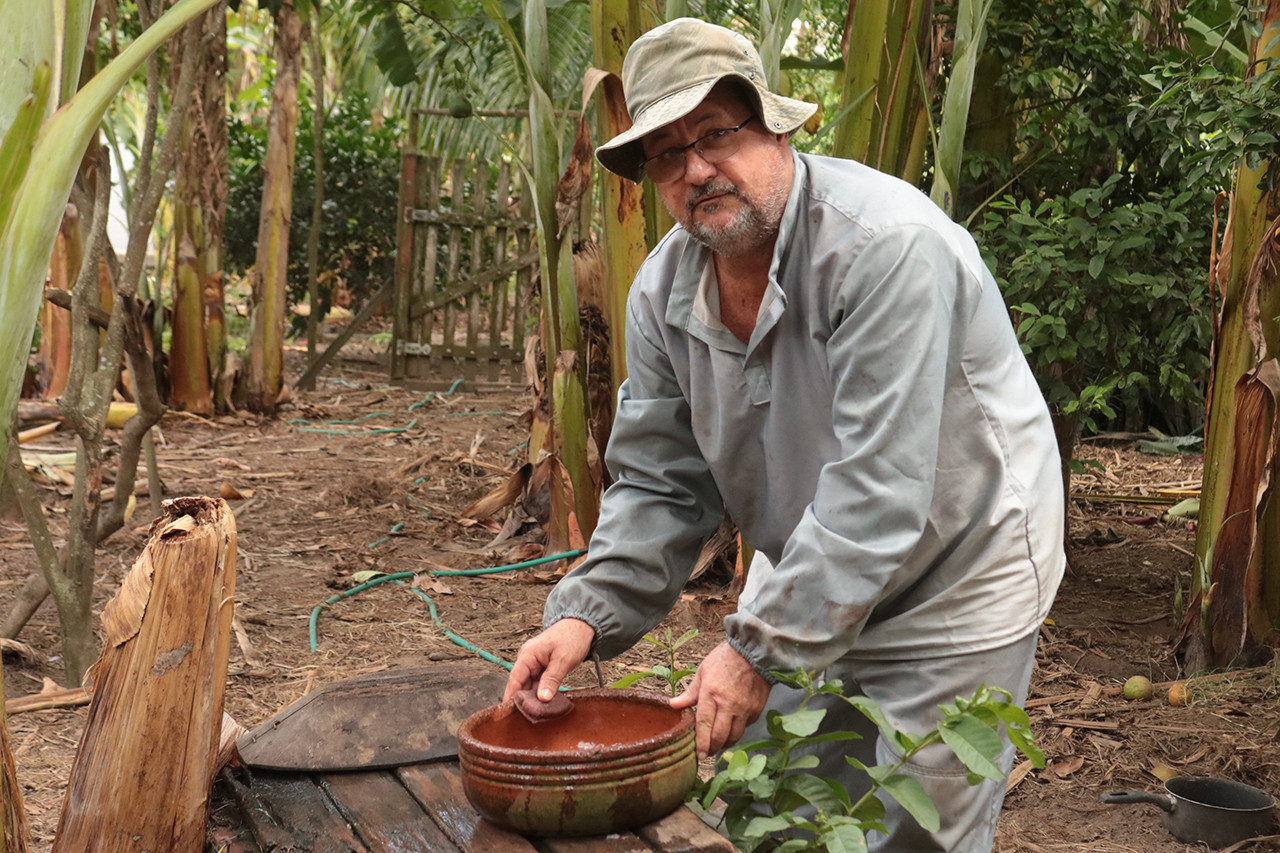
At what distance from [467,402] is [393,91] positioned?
20.9 ft

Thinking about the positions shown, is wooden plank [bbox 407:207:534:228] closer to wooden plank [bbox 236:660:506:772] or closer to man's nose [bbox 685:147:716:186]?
wooden plank [bbox 236:660:506:772]

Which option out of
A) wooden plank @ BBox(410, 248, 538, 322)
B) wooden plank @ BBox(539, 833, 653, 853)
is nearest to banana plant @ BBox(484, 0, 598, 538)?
wooden plank @ BBox(539, 833, 653, 853)

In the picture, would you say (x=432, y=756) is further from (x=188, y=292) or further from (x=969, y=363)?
(x=188, y=292)

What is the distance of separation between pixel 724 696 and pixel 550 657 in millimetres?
329

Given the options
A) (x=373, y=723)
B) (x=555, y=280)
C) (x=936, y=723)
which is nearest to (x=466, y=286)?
(x=555, y=280)

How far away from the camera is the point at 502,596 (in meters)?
4.38

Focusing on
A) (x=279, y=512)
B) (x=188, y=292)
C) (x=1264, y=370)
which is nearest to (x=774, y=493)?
(x=1264, y=370)

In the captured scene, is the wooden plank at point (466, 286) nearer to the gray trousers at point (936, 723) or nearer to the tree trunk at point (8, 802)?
the gray trousers at point (936, 723)

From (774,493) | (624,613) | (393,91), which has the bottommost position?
(624,613)

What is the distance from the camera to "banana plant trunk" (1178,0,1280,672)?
3.49 meters

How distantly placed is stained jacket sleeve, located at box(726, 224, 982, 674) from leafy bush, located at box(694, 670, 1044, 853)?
88 millimetres

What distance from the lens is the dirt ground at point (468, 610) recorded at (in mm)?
3139

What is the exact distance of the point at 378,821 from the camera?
6.16 feet

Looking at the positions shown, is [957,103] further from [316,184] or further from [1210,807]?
[316,184]
